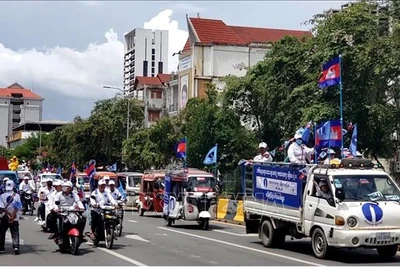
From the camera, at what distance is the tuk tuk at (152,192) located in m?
31.2

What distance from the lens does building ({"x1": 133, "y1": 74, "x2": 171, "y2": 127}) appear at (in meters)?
80.1

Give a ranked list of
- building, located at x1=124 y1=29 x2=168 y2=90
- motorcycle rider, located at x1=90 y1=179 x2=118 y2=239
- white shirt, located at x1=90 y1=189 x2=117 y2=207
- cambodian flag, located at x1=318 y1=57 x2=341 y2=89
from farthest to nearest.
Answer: building, located at x1=124 y1=29 x2=168 y2=90, cambodian flag, located at x1=318 y1=57 x2=341 y2=89, white shirt, located at x1=90 y1=189 x2=117 y2=207, motorcycle rider, located at x1=90 y1=179 x2=118 y2=239

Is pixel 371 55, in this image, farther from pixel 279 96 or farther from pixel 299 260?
pixel 299 260

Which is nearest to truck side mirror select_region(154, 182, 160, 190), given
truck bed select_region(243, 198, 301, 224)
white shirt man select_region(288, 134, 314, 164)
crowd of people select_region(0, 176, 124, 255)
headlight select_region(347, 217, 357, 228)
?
truck bed select_region(243, 198, 301, 224)

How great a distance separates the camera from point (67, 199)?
1727cm

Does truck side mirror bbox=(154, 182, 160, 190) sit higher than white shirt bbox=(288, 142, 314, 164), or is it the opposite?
white shirt bbox=(288, 142, 314, 164)

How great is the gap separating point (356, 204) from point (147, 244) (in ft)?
21.6

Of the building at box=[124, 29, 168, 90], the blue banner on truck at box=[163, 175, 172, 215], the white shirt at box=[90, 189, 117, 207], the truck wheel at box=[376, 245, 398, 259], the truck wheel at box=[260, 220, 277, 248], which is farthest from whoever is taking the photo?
the building at box=[124, 29, 168, 90]

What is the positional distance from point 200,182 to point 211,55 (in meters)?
37.5

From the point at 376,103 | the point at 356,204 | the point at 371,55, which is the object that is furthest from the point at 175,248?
the point at 376,103

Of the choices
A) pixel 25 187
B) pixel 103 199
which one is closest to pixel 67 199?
pixel 103 199

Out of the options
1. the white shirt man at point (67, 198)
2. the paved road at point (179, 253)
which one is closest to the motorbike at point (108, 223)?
the paved road at point (179, 253)

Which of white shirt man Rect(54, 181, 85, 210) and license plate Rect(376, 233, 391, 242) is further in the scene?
white shirt man Rect(54, 181, 85, 210)

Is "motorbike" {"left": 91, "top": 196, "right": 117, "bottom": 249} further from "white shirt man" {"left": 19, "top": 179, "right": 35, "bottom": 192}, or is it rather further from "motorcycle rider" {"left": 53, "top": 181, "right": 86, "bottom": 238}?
"white shirt man" {"left": 19, "top": 179, "right": 35, "bottom": 192}
